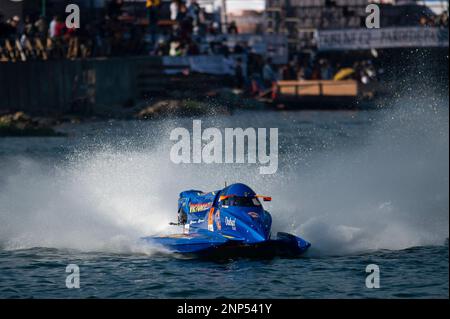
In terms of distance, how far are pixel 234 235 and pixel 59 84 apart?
18.8m

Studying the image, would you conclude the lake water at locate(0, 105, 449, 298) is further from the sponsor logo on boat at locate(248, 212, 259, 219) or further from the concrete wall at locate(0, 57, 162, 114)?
the concrete wall at locate(0, 57, 162, 114)

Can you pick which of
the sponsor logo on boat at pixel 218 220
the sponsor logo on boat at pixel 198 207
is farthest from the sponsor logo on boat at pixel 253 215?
the sponsor logo on boat at pixel 198 207

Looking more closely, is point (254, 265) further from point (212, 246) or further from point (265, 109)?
point (265, 109)

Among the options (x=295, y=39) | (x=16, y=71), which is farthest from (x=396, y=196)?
(x=295, y=39)

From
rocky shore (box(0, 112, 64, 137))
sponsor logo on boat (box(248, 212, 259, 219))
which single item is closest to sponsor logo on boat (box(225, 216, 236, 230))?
sponsor logo on boat (box(248, 212, 259, 219))

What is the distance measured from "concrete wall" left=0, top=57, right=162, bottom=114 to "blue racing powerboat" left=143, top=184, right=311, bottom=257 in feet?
56.2

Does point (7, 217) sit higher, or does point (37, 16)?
point (37, 16)

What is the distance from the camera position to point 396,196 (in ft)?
66.2

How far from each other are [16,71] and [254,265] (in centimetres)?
1863

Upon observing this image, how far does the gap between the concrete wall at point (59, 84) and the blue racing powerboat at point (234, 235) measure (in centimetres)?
1712

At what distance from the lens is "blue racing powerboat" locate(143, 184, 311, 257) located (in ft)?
49.1

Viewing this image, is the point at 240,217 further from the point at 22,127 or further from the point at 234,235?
the point at 22,127

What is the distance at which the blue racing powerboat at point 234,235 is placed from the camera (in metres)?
15.0

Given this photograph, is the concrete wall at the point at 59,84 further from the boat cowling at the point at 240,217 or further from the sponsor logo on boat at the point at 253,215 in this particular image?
the sponsor logo on boat at the point at 253,215
